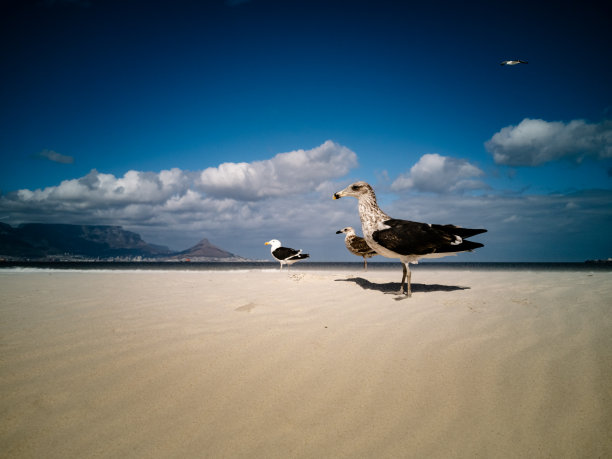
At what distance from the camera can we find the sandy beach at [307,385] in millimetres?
1591

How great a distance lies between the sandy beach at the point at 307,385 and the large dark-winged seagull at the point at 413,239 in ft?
6.45

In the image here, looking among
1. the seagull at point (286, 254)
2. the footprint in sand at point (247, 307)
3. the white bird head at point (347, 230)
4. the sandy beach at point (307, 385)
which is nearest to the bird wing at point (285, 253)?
the seagull at point (286, 254)

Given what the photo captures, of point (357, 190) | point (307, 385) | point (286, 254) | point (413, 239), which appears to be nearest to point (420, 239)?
point (413, 239)

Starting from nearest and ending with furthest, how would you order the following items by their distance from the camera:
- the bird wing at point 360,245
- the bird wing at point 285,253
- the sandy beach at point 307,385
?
the sandy beach at point 307,385
the bird wing at point 360,245
the bird wing at point 285,253

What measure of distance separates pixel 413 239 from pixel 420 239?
0.15m

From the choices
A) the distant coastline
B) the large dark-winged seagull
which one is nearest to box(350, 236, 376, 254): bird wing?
the distant coastline

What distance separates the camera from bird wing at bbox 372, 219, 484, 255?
18.7 feet

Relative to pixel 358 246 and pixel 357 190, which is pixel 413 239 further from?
pixel 358 246

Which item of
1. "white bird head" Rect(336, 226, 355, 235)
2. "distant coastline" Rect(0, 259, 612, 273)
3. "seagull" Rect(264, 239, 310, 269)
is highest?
"white bird head" Rect(336, 226, 355, 235)

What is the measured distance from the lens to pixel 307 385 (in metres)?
2.15

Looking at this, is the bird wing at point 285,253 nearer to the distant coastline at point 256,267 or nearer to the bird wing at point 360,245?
the distant coastline at point 256,267

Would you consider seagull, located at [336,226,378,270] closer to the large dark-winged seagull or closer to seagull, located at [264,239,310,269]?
seagull, located at [264,239,310,269]

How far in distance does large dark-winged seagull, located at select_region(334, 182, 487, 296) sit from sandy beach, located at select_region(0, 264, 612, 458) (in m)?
1.97

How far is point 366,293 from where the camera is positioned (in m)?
5.70
